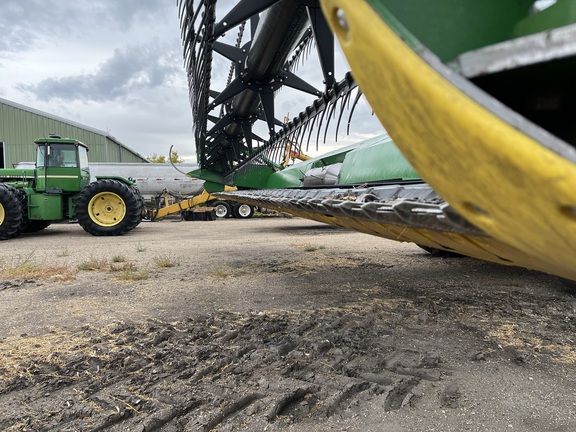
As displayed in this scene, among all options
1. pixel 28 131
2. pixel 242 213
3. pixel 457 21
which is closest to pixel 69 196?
pixel 242 213

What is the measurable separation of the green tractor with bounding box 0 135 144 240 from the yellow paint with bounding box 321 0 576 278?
9.34 m

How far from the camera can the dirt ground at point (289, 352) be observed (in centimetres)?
174

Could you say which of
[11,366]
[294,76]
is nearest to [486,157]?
[11,366]

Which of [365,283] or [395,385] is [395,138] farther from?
[365,283]

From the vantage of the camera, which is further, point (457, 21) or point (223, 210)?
point (223, 210)

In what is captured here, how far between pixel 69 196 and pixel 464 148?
33.6 ft

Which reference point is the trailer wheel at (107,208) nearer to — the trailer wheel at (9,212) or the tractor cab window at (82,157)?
the tractor cab window at (82,157)

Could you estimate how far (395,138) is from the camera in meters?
0.87

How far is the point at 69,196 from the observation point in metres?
9.56

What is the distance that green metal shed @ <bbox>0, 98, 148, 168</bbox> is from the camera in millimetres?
23812

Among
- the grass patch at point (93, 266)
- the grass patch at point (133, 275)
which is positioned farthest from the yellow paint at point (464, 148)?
the grass patch at point (93, 266)

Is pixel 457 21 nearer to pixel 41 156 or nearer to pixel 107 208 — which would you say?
pixel 107 208

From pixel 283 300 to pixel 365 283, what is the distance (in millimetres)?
985

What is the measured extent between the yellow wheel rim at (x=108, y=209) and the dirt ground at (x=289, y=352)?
515cm
